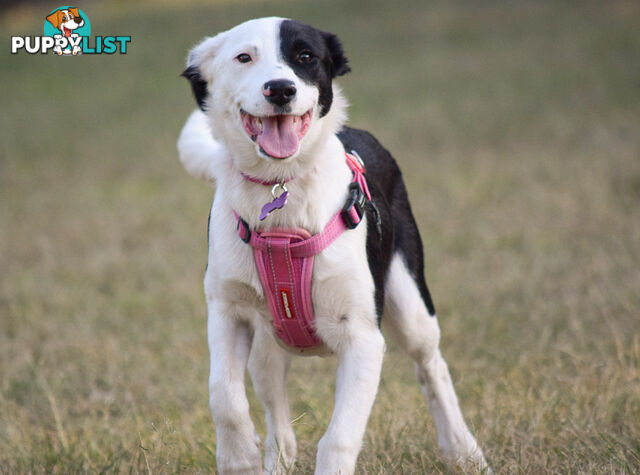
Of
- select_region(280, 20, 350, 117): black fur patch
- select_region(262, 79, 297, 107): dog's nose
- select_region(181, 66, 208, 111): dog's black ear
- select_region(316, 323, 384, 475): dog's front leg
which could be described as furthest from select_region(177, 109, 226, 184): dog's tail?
select_region(316, 323, 384, 475): dog's front leg

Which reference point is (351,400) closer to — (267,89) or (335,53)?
(267,89)

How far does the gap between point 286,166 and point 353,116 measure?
937 cm

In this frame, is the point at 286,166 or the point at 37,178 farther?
the point at 37,178

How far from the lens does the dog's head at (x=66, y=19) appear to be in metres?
6.07

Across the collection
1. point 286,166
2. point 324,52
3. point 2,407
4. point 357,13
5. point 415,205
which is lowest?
point 2,407

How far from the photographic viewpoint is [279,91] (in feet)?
9.27

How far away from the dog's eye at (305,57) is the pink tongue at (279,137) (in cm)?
25

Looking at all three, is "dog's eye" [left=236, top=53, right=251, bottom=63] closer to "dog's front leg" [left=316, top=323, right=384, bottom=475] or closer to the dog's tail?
the dog's tail

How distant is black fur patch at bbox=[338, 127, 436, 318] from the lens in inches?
128

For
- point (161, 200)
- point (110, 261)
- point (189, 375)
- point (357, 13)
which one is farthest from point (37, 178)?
point (357, 13)

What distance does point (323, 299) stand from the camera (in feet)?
9.98

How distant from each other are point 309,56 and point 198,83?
476 mm

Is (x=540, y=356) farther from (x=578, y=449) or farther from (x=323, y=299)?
(x=323, y=299)

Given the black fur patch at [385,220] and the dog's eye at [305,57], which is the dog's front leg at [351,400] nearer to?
the black fur patch at [385,220]
